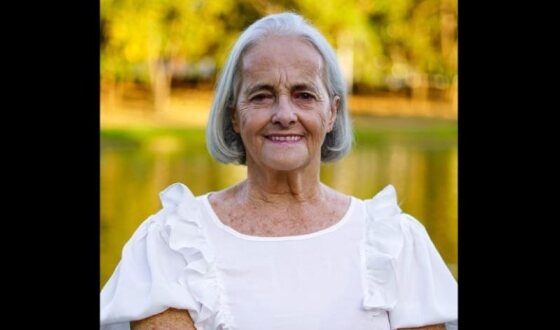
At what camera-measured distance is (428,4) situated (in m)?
22.7

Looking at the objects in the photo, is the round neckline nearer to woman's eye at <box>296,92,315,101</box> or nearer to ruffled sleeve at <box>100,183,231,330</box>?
ruffled sleeve at <box>100,183,231,330</box>

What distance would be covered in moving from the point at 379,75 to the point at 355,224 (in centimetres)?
1963

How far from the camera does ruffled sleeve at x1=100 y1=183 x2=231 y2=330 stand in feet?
7.36

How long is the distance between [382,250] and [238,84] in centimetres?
62

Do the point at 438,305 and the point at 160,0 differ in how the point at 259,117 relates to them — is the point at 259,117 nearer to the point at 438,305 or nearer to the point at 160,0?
the point at 438,305

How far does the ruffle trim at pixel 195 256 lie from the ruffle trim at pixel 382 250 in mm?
404

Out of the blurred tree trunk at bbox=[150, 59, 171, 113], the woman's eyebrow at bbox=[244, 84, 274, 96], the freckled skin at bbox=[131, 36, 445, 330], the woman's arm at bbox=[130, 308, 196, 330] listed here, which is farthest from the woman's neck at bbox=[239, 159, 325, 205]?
the blurred tree trunk at bbox=[150, 59, 171, 113]

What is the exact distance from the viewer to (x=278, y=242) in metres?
2.37

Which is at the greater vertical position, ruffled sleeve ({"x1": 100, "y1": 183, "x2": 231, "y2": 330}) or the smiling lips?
the smiling lips

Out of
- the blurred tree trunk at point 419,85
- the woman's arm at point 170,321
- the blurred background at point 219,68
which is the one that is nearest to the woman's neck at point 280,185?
the woman's arm at point 170,321

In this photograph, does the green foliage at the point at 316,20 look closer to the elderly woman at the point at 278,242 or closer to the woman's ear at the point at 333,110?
the woman's ear at the point at 333,110

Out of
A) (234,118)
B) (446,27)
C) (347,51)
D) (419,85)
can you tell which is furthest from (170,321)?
(446,27)

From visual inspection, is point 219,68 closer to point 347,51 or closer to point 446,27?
point 347,51

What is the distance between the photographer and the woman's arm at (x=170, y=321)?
223cm
